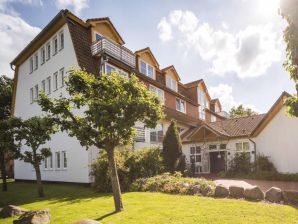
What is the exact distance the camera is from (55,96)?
23.7m

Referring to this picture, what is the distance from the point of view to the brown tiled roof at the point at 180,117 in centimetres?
2870

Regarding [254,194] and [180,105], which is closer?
[254,194]

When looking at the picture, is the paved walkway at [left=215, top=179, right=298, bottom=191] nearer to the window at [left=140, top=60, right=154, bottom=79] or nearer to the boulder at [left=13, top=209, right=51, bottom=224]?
the boulder at [left=13, top=209, right=51, bottom=224]

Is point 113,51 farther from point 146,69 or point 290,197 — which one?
point 290,197

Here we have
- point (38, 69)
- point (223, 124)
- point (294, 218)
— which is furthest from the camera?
point (223, 124)

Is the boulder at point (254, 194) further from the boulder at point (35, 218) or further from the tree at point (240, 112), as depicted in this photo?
the tree at point (240, 112)

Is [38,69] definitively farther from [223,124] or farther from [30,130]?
[223,124]

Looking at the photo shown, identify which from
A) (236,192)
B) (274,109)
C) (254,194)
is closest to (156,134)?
(274,109)

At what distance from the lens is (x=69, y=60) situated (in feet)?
71.8

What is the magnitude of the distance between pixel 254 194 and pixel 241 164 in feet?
39.8

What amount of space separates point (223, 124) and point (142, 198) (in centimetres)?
1772

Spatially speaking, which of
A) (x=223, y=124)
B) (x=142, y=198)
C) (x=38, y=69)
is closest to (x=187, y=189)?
(x=142, y=198)

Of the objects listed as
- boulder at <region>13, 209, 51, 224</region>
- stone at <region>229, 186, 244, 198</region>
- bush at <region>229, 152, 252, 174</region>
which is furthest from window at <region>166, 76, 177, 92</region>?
boulder at <region>13, 209, 51, 224</region>

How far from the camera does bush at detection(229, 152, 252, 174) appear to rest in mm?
22653
